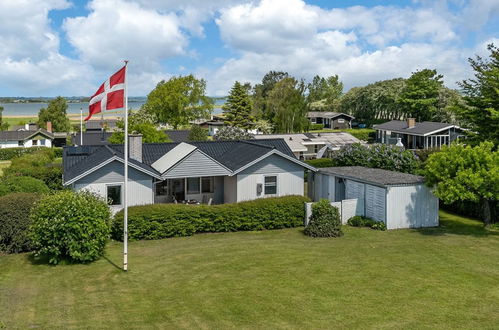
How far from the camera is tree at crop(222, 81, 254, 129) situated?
99.2 meters

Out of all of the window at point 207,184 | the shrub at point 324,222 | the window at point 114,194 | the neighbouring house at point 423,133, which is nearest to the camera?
the shrub at point 324,222

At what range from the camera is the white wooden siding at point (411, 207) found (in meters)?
26.7

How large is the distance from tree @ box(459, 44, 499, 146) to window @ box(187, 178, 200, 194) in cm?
1627

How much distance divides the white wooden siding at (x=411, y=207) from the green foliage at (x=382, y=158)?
7678mm

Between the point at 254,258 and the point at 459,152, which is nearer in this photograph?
the point at 254,258

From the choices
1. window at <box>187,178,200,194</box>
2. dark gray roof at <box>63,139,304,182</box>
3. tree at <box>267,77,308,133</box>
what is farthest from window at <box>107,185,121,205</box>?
tree at <box>267,77,308,133</box>

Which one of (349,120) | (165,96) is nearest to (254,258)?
(165,96)

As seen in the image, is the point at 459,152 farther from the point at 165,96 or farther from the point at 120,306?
the point at 165,96

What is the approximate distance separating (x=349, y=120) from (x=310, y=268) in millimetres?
96777

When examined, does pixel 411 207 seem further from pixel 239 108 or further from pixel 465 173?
pixel 239 108

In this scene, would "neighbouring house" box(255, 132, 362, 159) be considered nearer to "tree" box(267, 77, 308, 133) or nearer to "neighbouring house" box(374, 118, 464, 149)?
"neighbouring house" box(374, 118, 464, 149)

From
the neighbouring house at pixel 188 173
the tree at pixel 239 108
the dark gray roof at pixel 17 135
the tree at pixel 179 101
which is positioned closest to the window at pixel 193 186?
the neighbouring house at pixel 188 173

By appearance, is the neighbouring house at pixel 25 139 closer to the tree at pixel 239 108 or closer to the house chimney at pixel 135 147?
the tree at pixel 239 108

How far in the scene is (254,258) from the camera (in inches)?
805
